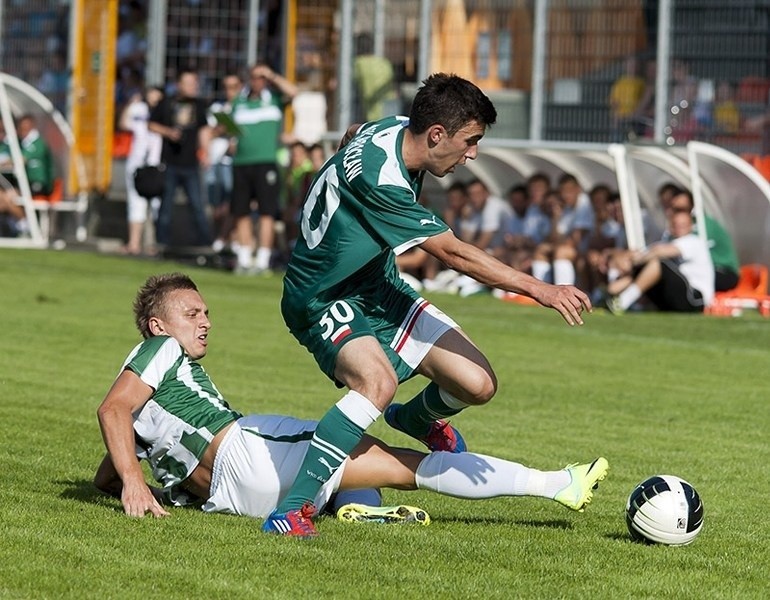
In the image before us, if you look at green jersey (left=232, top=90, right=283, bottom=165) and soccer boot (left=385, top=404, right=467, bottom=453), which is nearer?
soccer boot (left=385, top=404, right=467, bottom=453)

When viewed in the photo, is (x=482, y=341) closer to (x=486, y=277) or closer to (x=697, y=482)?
(x=697, y=482)

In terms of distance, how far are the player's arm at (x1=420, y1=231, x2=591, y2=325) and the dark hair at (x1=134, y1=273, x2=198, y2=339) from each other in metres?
1.09

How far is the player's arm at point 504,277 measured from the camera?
240 inches

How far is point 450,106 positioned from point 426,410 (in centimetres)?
143

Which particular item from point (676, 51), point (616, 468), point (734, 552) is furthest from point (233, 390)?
point (676, 51)

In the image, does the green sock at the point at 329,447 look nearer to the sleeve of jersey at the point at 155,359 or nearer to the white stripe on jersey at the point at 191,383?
the white stripe on jersey at the point at 191,383

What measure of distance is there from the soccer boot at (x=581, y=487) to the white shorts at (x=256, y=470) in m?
0.92

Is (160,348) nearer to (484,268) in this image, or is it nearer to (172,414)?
(172,414)

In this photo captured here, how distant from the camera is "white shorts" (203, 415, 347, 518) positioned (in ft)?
21.4

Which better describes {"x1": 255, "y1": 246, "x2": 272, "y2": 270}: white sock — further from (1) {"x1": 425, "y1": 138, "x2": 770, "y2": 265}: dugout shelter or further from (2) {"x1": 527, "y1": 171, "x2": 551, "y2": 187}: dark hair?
(2) {"x1": 527, "y1": 171, "x2": 551, "y2": 187}: dark hair

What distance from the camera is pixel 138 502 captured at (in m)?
6.39

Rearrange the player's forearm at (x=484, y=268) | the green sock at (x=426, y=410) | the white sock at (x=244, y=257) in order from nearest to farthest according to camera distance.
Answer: the player's forearm at (x=484, y=268)
the green sock at (x=426, y=410)
the white sock at (x=244, y=257)

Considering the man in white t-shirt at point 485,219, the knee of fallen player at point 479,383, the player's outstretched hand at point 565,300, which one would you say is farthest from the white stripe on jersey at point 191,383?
the man in white t-shirt at point 485,219

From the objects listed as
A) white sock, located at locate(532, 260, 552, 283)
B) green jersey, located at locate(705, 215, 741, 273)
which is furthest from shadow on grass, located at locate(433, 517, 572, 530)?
white sock, located at locate(532, 260, 552, 283)
